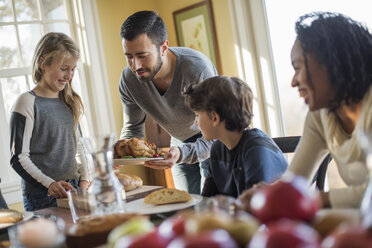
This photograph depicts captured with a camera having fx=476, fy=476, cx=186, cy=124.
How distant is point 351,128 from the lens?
1479 millimetres

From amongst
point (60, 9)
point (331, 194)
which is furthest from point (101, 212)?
point (60, 9)

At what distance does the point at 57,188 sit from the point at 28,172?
220 mm

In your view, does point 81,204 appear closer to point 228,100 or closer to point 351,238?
point 228,100

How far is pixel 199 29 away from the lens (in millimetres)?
4020

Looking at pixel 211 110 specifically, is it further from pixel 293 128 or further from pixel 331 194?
pixel 293 128

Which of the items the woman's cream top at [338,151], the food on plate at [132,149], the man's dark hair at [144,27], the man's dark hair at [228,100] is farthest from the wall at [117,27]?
the woman's cream top at [338,151]

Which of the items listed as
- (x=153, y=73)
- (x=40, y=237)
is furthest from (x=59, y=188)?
(x=40, y=237)

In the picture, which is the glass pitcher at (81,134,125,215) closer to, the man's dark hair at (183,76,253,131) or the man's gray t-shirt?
the man's dark hair at (183,76,253,131)

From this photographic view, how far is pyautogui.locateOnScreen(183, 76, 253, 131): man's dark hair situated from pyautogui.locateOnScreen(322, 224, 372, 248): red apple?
1360 millimetres

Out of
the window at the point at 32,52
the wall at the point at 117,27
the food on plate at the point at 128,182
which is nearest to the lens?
the food on plate at the point at 128,182

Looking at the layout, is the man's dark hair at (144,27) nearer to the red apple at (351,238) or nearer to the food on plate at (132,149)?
the food on plate at (132,149)

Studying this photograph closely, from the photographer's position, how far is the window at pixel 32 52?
3.76 meters

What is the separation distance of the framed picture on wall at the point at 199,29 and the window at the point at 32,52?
2.41ft

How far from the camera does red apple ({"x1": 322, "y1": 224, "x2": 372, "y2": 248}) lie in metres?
0.58
